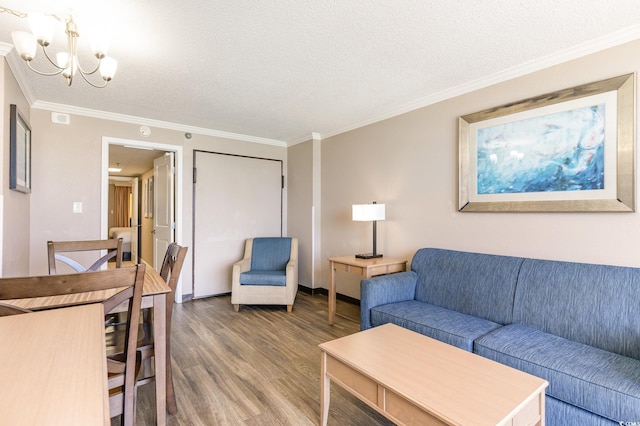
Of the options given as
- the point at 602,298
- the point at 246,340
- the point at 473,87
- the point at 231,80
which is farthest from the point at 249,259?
the point at 602,298

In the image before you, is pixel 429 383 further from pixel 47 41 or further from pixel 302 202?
pixel 302 202

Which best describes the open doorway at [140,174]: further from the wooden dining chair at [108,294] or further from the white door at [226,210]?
the wooden dining chair at [108,294]

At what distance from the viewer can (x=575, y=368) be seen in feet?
4.93

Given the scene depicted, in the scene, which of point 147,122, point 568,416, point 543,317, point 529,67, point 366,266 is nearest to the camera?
point 568,416

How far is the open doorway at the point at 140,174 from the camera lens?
137 inches

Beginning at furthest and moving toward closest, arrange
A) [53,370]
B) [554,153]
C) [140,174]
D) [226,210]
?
[140,174] < [226,210] < [554,153] < [53,370]

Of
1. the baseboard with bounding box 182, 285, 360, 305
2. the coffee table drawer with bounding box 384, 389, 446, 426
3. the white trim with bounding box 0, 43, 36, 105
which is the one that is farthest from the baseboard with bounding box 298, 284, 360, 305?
the white trim with bounding box 0, 43, 36, 105

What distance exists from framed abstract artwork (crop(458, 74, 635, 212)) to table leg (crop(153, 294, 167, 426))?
2.45 metres

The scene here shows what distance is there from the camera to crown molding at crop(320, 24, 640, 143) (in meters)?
1.96

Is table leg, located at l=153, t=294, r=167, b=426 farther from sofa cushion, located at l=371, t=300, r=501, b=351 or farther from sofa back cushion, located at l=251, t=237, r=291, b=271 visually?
sofa back cushion, located at l=251, t=237, r=291, b=271

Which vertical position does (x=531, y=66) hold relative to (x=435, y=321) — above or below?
above

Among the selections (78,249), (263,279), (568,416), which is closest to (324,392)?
(568,416)

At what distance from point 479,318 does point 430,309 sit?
1.11 feet

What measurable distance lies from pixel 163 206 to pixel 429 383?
13.6 ft
